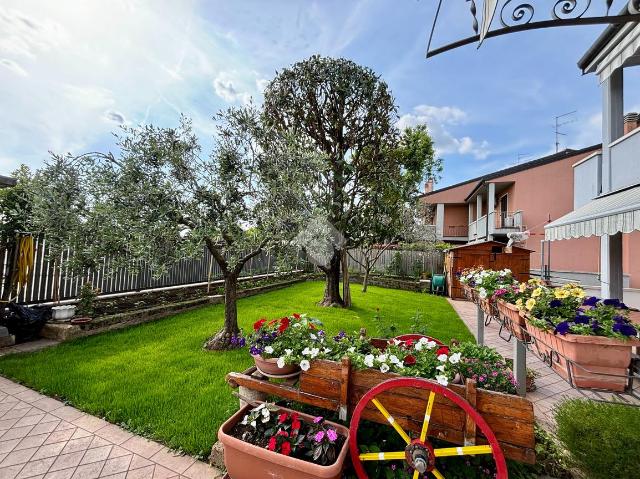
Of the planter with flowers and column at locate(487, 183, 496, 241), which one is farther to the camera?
column at locate(487, 183, 496, 241)

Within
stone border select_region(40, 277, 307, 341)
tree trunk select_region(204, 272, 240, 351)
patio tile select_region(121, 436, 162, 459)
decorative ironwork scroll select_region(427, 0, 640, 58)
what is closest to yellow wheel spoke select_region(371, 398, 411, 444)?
patio tile select_region(121, 436, 162, 459)

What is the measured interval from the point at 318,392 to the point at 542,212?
1966 cm

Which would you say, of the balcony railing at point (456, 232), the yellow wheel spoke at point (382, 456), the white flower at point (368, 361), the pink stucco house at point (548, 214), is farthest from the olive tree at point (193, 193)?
the balcony railing at point (456, 232)

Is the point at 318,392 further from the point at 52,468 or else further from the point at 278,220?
the point at 278,220

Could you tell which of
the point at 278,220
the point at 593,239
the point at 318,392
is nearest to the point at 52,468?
the point at 318,392

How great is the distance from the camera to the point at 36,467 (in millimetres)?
2557

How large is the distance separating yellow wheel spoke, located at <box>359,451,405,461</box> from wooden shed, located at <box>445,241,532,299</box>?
12.2 metres

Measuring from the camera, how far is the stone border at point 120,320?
18.9 feet

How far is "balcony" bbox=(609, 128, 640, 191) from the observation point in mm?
5484

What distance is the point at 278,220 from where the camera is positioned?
480 cm

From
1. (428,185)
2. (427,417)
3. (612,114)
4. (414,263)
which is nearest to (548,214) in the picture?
(414,263)

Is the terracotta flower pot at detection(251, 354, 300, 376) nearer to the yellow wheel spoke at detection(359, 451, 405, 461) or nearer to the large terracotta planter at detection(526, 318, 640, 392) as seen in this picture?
the yellow wheel spoke at detection(359, 451, 405, 461)

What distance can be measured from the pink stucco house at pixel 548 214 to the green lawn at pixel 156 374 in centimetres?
893

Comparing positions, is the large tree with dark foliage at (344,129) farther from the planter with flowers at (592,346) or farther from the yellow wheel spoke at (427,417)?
the yellow wheel spoke at (427,417)
